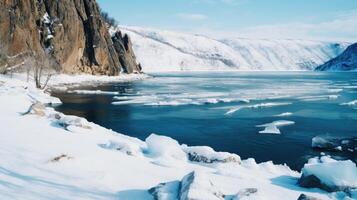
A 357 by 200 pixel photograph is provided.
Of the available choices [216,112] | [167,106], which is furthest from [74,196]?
[167,106]

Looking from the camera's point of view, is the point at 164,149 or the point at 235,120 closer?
the point at 164,149

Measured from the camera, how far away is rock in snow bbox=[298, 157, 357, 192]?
12228mm

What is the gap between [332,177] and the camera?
12.5 m

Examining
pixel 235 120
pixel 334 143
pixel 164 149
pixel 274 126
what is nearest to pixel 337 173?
pixel 164 149

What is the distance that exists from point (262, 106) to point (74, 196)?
1391 inches

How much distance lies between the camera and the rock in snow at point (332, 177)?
12.2 m

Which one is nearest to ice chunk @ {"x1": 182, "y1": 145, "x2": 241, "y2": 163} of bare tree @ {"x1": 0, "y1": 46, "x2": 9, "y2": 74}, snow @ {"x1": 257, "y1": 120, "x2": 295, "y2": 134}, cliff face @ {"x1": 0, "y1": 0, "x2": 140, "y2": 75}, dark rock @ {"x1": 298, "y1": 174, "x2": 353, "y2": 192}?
dark rock @ {"x1": 298, "y1": 174, "x2": 353, "y2": 192}

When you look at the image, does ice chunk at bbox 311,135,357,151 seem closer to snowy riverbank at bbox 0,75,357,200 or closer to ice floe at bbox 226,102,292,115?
snowy riverbank at bbox 0,75,357,200

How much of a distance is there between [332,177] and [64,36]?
280ft

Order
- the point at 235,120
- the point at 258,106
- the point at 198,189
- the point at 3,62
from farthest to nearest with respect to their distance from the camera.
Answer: the point at 3,62 < the point at 258,106 < the point at 235,120 < the point at 198,189

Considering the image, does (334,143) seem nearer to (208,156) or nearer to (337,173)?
(208,156)

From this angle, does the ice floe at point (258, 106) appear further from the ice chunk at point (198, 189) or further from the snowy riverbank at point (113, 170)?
the ice chunk at point (198, 189)

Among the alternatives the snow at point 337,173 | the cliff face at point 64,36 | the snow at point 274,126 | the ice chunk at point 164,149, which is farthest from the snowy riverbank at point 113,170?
the cliff face at point 64,36

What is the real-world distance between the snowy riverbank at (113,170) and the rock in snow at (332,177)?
25 cm
